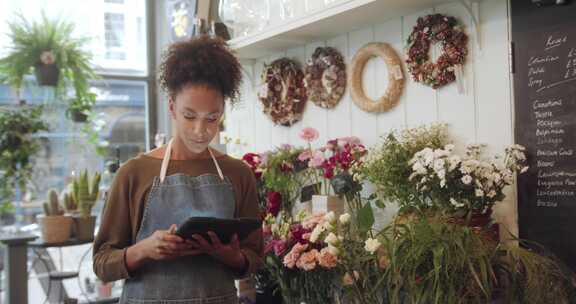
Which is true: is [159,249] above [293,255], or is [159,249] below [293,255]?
above

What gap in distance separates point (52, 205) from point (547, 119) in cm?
259

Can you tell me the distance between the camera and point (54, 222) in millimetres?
3049

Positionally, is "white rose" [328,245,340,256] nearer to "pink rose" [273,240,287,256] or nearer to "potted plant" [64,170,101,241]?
"pink rose" [273,240,287,256]

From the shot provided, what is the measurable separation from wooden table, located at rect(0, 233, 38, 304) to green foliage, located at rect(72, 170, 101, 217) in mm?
313

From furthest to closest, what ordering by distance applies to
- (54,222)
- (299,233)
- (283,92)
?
1. (54,222)
2. (283,92)
3. (299,233)

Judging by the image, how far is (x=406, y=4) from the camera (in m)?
1.98

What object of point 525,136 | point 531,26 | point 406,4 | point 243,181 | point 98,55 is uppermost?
point 98,55

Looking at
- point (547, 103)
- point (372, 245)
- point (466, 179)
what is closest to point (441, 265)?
point (372, 245)

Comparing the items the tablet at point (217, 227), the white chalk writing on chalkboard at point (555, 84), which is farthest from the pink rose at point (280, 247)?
the white chalk writing on chalkboard at point (555, 84)

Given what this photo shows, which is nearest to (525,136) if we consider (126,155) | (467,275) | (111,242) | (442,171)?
(442,171)

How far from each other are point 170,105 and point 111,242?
38 centimetres

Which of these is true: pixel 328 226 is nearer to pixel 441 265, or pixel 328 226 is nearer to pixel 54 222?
pixel 441 265

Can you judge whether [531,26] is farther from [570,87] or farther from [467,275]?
[467,275]

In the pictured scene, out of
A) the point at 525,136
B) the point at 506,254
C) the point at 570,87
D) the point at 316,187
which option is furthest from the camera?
the point at 316,187
